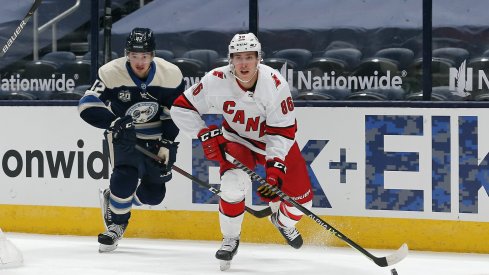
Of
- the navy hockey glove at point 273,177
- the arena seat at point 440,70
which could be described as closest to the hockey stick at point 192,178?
the navy hockey glove at point 273,177

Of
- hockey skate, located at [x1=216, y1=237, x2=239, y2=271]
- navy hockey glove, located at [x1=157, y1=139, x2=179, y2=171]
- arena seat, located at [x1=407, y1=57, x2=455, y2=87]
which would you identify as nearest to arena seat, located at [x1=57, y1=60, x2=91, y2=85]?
navy hockey glove, located at [x1=157, y1=139, x2=179, y2=171]

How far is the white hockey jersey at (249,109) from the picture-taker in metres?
5.28

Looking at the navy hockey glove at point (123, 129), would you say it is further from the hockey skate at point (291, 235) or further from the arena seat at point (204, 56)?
the arena seat at point (204, 56)

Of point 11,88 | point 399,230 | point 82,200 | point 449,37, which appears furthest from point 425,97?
point 11,88

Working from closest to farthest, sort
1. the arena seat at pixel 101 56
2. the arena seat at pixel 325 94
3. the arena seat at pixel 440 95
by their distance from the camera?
the arena seat at pixel 440 95
the arena seat at pixel 325 94
the arena seat at pixel 101 56

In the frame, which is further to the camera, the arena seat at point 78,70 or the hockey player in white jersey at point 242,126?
the arena seat at point 78,70

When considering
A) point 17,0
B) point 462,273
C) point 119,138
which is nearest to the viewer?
point 462,273

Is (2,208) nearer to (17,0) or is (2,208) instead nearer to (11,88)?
(11,88)

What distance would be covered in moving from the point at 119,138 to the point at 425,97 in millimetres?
1600

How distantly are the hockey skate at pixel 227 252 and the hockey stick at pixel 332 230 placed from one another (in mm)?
310

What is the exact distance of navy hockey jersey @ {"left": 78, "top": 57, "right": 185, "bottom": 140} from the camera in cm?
578

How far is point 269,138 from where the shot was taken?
17.4 ft

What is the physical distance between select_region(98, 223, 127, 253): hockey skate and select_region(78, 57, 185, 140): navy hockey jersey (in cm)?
48

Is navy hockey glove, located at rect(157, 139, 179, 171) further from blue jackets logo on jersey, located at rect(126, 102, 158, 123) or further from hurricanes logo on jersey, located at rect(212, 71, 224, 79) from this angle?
hurricanes logo on jersey, located at rect(212, 71, 224, 79)
